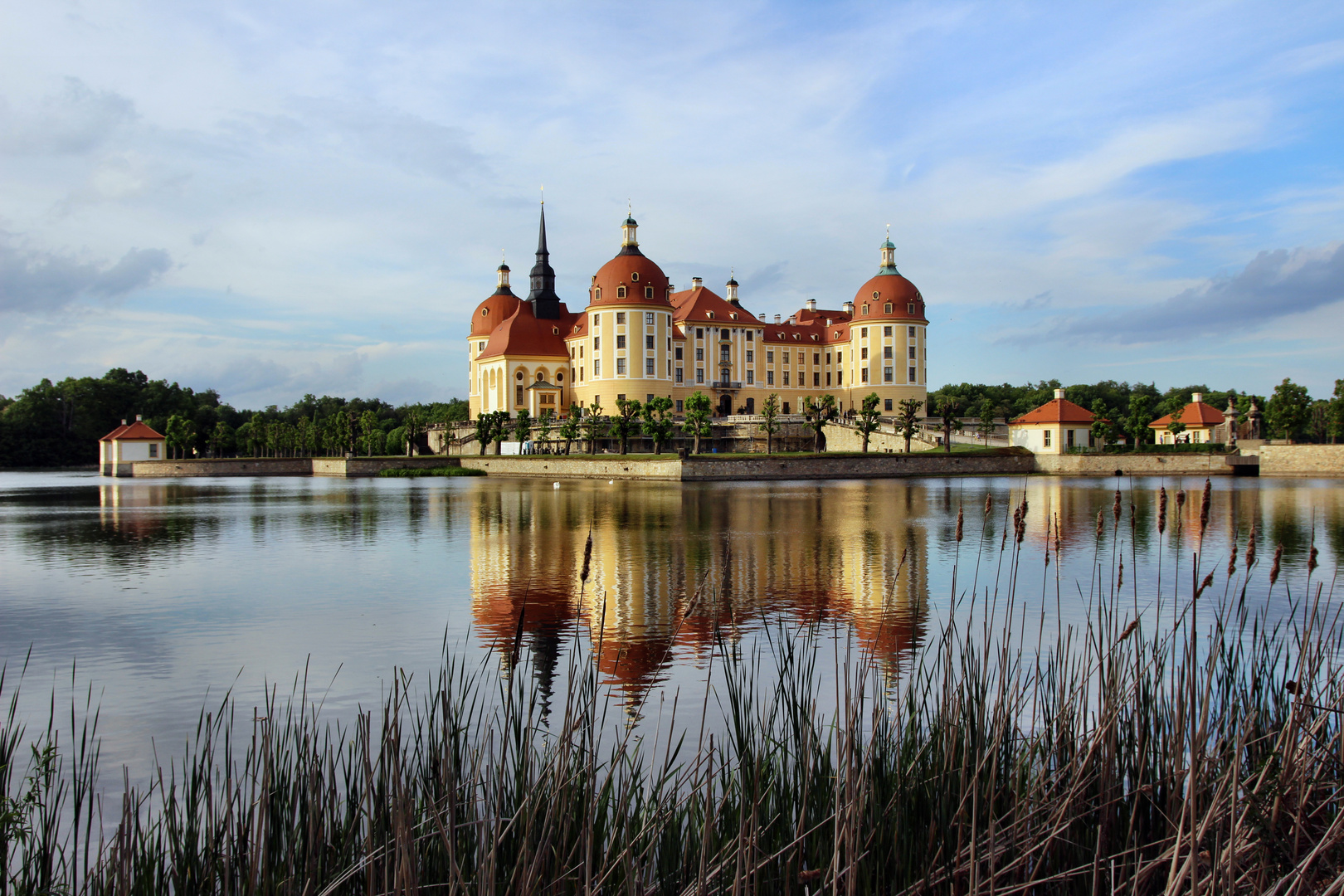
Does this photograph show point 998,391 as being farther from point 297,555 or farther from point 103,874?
point 103,874

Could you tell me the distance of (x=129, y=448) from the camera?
200ft

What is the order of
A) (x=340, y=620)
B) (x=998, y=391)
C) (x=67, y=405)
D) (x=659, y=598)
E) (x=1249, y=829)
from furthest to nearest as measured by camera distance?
1. (x=998, y=391)
2. (x=67, y=405)
3. (x=659, y=598)
4. (x=340, y=620)
5. (x=1249, y=829)

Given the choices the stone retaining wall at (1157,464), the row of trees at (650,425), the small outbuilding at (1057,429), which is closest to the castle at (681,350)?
the row of trees at (650,425)

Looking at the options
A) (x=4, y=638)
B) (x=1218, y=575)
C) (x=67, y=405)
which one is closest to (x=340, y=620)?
(x=4, y=638)

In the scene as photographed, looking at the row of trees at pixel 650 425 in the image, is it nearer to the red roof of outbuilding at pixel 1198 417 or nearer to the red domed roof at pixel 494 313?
the red domed roof at pixel 494 313

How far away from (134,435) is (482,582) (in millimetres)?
56719

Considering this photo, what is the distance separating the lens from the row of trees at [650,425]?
51.3m

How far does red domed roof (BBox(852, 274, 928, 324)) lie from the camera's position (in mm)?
70062

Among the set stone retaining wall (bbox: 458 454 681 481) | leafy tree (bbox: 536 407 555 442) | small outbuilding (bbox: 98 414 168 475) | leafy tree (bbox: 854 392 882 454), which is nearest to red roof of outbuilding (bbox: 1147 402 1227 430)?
leafy tree (bbox: 854 392 882 454)

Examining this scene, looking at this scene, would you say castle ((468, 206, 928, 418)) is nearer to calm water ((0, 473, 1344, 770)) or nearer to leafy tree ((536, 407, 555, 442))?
leafy tree ((536, 407, 555, 442))

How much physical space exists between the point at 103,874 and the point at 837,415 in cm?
5686

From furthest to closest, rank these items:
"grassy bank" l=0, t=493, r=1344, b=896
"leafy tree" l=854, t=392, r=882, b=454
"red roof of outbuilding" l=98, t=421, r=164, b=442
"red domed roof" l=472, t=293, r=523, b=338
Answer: "red domed roof" l=472, t=293, r=523, b=338, "red roof of outbuilding" l=98, t=421, r=164, b=442, "leafy tree" l=854, t=392, r=882, b=454, "grassy bank" l=0, t=493, r=1344, b=896

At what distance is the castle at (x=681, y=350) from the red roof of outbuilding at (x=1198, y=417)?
15.8m

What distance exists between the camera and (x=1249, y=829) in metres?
3.09
